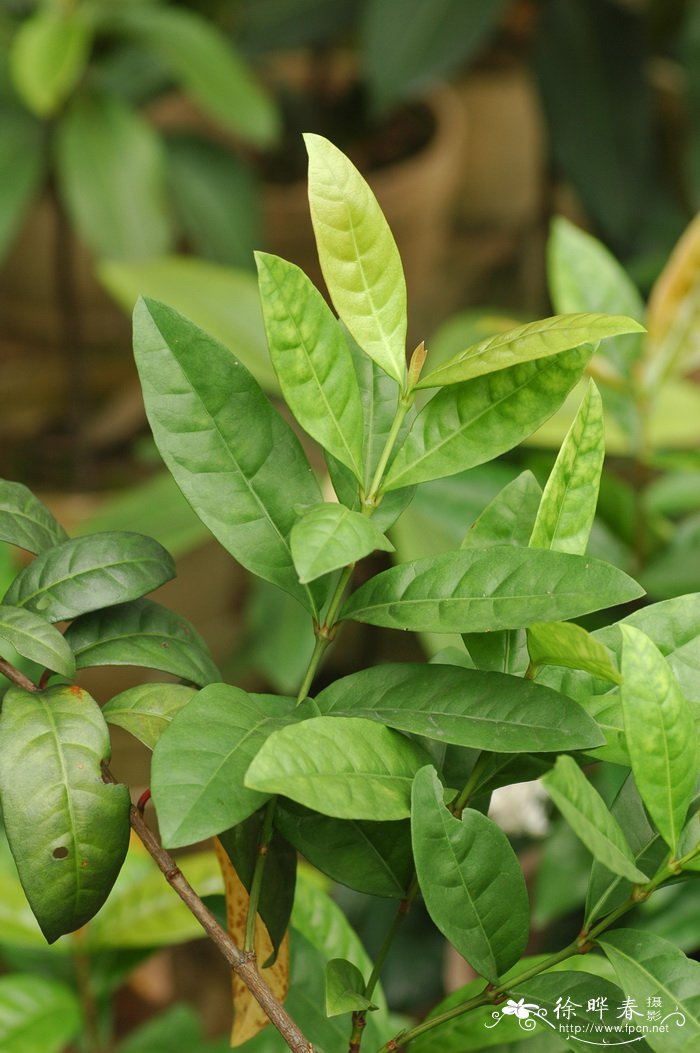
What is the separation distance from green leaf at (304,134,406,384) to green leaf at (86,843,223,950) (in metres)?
0.49

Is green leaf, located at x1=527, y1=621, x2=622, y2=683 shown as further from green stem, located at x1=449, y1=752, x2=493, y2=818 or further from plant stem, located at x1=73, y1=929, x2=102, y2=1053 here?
plant stem, located at x1=73, y1=929, x2=102, y2=1053

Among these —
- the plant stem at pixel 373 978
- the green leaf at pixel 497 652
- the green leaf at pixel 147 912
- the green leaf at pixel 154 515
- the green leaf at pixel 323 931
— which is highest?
the green leaf at pixel 497 652

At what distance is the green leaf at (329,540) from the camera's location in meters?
0.35

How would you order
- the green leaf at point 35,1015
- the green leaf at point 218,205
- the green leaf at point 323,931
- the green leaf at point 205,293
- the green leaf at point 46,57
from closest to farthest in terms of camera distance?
the green leaf at point 323,931 < the green leaf at point 35,1015 < the green leaf at point 205,293 < the green leaf at point 46,57 < the green leaf at point 218,205

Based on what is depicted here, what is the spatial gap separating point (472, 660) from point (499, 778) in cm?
4

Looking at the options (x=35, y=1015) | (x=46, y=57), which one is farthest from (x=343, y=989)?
(x=46, y=57)

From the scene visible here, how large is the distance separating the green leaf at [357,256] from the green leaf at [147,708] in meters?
0.14

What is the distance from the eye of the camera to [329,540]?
1.17 ft

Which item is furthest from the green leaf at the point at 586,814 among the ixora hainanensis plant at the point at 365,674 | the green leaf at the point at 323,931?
the green leaf at the point at 323,931

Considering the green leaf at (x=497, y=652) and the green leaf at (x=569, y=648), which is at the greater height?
the green leaf at (x=569, y=648)

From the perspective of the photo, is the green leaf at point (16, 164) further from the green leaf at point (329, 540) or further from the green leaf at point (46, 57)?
the green leaf at point (329, 540)

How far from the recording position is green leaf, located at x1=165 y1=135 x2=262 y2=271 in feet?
5.53

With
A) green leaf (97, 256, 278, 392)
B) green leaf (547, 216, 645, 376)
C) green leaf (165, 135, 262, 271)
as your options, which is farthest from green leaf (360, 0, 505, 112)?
green leaf (547, 216, 645, 376)

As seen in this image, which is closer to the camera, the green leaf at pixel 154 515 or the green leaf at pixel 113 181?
the green leaf at pixel 154 515
